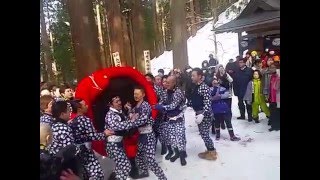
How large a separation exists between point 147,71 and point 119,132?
310 mm

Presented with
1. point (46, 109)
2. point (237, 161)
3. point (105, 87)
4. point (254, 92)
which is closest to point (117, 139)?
point (105, 87)

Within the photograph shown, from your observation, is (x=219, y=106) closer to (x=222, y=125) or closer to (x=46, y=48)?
(x=222, y=125)

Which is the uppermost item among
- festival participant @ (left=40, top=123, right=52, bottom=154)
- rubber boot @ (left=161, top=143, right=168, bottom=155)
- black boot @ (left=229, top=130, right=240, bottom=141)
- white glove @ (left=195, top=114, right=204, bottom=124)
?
white glove @ (left=195, top=114, right=204, bottom=124)

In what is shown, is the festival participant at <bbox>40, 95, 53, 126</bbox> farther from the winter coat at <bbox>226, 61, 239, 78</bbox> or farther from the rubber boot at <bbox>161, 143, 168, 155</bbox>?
the winter coat at <bbox>226, 61, 239, 78</bbox>

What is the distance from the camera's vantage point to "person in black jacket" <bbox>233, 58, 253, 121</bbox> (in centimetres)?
172

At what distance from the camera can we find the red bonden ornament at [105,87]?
5.47 feet

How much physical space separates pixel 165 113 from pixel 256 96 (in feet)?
1.44

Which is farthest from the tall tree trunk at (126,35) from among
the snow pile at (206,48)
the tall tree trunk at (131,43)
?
the snow pile at (206,48)

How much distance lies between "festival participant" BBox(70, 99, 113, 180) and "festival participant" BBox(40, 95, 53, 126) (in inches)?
4.1

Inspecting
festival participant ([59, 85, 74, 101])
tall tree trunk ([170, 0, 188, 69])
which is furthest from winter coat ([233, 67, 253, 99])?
festival participant ([59, 85, 74, 101])

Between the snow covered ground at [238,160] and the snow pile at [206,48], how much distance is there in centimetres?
35

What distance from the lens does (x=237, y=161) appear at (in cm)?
168
